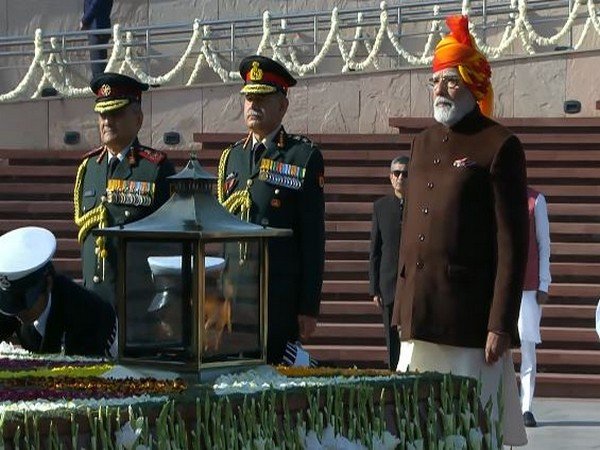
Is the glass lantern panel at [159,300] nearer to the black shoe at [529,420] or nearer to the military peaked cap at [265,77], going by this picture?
the military peaked cap at [265,77]

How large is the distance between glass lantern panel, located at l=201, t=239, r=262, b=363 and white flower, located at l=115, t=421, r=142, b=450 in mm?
517

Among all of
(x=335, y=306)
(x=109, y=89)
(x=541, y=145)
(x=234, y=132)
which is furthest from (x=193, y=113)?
(x=109, y=89)

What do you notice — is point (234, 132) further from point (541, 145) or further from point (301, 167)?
point (301, 167)

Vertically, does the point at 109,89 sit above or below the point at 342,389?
above

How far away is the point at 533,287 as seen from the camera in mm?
11070

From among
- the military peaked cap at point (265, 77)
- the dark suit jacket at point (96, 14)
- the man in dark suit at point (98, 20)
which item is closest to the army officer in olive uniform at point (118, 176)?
the military peaked cap at point (265, 77)

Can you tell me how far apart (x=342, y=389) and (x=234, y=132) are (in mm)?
15626

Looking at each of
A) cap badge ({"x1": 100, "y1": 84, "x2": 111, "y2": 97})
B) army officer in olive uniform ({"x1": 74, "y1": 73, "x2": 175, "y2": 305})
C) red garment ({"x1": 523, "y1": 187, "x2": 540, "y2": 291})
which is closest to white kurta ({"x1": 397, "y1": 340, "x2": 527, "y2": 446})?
army officer in olive uniform ({"x1": 74, "y1": 73, "x2": 175, "y2": 305})

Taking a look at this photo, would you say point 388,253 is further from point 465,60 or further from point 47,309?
point 47,309

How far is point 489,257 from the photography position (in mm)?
6301

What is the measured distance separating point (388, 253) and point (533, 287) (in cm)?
101

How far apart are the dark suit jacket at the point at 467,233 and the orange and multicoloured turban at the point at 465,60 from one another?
0.09 metres

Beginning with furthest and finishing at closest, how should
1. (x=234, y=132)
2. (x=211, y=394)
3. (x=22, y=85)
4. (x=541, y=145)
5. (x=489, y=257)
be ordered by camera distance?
1. (x=22, y=85)
2. (x=234, y=132)
3. (x=541, y=145)
4. (x=489, y=257)
5. (x=211, y=394)

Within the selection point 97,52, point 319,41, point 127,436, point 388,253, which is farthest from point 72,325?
point 319,41
